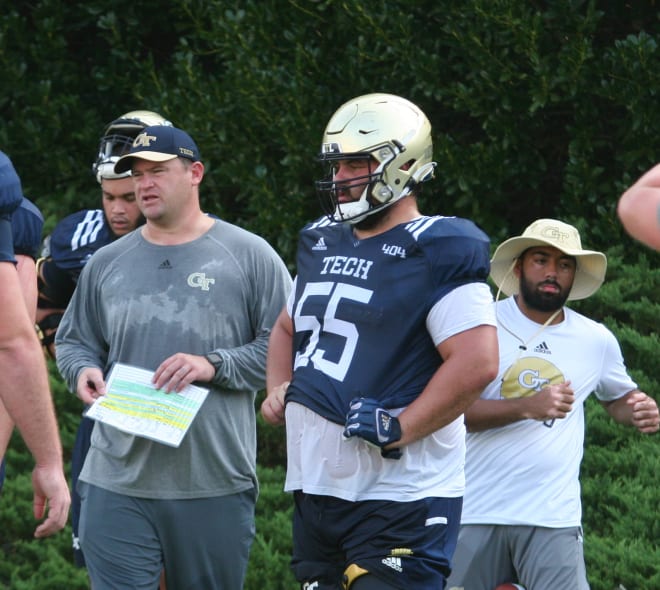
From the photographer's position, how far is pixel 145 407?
5738 mm

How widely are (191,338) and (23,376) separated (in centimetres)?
149

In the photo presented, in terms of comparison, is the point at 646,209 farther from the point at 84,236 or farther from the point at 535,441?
the point at 84,236

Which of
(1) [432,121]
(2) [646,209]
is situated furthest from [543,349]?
(1) [432,121]

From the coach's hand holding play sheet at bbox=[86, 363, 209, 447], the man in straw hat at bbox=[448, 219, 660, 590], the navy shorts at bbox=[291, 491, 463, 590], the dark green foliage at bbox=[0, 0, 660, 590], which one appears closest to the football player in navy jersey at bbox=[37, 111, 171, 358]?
the coach's hand holding play sheet at bbox=[86, 363, 209, 447]

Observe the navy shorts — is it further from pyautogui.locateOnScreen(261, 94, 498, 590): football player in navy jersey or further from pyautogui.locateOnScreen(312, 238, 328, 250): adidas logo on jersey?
pyautogui.locateOnScreen(312, 238, 328, 250): adidas logo on jersey

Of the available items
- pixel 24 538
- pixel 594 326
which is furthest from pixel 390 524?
pixel 24 538

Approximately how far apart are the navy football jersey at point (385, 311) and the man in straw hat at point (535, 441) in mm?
1332

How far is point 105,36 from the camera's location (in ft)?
37.2

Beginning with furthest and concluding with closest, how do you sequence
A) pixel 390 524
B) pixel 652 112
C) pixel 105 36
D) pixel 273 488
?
pixel 105 36 → pixel 652 112 → pixel 273 488 → pixel 390 524

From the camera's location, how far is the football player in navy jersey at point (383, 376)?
4.83 metres

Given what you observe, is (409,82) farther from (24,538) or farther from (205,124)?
(24,538)

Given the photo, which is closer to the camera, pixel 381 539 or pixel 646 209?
pixel 646 209

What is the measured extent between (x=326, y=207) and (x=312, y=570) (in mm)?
1288

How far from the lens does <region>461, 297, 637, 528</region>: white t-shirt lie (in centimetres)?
630
